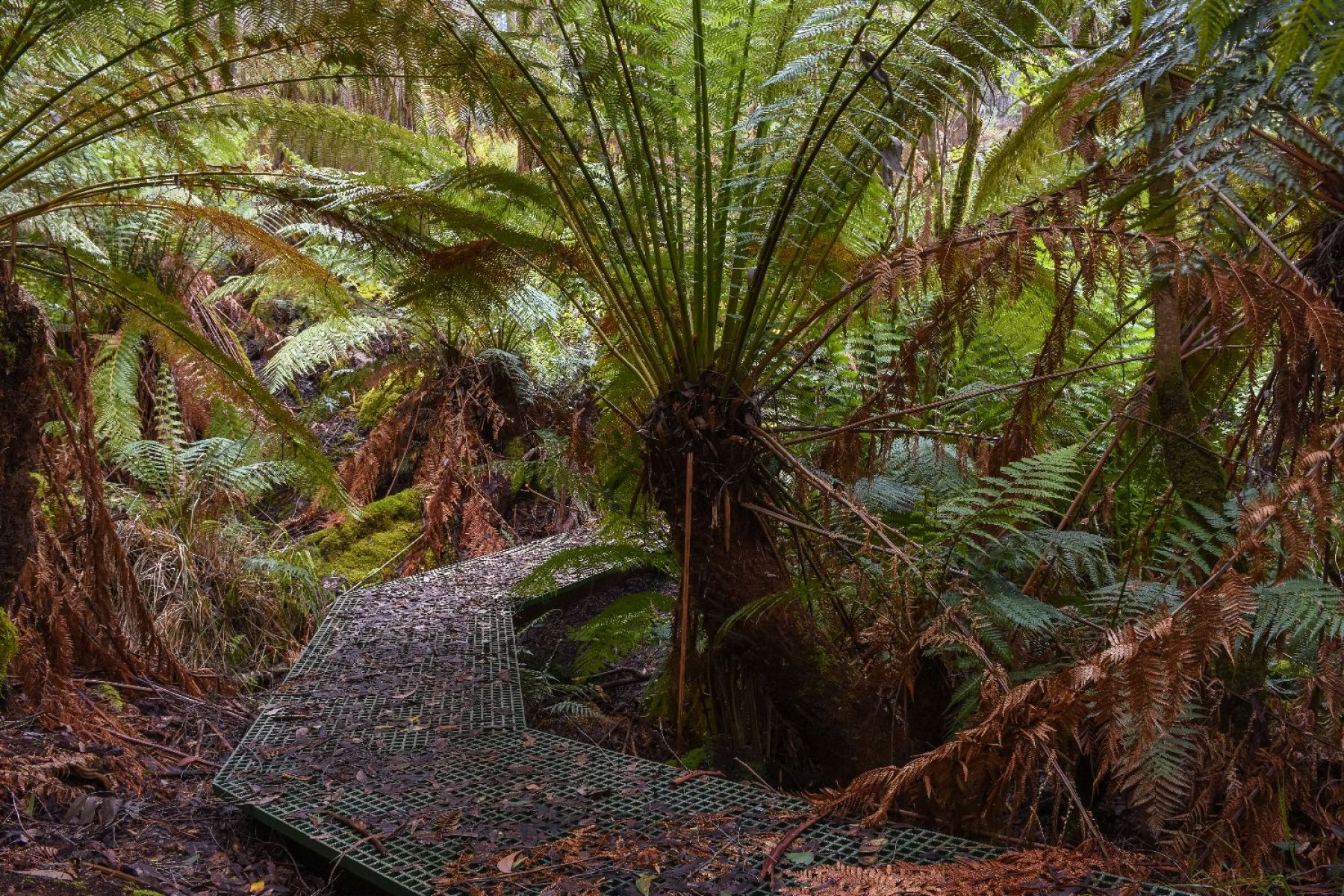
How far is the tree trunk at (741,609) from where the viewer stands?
228 cm

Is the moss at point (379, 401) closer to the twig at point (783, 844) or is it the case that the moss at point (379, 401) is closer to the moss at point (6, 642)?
the moss at point (6, 642)

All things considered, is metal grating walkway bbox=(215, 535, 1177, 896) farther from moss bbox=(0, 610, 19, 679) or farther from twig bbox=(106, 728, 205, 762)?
moss bbox=(0, 610, 19, 679)

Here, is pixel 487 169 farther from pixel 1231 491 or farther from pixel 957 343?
pixel 1231 491

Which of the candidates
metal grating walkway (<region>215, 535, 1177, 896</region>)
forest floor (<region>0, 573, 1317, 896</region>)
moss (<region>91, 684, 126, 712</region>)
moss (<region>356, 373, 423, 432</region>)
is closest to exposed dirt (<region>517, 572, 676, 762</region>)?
forest floor (<region>0, 573, 1317, 896</region>)

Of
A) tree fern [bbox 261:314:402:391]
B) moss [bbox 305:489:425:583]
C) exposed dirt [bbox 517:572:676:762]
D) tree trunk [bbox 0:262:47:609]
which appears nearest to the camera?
tree trunk [bbox 0:262:47:609]

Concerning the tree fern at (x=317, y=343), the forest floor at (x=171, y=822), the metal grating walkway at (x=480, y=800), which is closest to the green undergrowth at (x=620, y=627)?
the forest floor at (x=171, y=822)

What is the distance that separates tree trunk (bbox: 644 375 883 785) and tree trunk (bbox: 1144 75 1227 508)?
2.88ft

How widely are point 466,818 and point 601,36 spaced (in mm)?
2150

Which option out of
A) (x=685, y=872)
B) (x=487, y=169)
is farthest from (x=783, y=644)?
(x=487, y=169)

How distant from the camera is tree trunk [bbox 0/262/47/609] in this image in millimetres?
2457

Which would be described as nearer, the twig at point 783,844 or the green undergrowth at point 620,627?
the twig at point 783,844

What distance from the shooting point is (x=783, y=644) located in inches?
89.9

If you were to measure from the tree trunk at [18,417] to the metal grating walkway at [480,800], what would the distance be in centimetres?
78

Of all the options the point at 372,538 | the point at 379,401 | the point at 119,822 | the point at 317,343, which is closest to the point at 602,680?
the point at 119,822
